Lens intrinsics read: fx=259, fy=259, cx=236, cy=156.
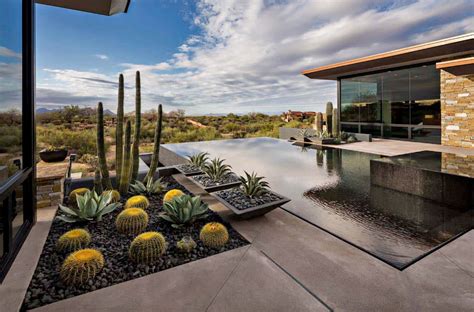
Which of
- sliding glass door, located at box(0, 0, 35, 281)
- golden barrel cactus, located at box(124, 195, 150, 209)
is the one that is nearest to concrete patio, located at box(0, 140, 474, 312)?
sliding glass door, located at box(0, 0, 35, 281)

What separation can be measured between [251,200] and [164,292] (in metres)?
1.71

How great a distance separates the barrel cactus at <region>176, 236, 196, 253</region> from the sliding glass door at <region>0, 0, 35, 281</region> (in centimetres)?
139

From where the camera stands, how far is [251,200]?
3385 mm

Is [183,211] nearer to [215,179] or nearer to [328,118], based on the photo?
[215,179]

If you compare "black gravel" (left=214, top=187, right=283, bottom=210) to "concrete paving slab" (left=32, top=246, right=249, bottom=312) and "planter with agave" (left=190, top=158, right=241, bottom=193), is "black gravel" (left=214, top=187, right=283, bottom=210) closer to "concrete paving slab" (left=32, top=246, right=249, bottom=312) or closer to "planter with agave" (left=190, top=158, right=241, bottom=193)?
"planter with agave" (left=190, top=158, right=241, bottom=193)

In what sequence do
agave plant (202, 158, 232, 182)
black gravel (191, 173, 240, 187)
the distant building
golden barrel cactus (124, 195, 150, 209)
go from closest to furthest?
golden barrel cactus (124, 195, 150, 209) < black gravel (191, 173, 240, 187) < agave plant (202, 158, 232, 182) < the distant building

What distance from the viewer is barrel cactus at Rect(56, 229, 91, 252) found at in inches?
97.8

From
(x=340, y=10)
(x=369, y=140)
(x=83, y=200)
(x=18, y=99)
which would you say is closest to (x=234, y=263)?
(x=83, y=200)

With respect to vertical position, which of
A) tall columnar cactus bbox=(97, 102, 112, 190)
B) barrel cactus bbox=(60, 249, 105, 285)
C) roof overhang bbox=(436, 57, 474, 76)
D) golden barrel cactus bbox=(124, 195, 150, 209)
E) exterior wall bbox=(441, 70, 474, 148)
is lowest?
barrel cactus bbox=(60, 249, 105, 285)

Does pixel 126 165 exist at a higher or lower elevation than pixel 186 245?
higher

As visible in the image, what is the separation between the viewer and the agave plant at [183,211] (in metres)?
3.00

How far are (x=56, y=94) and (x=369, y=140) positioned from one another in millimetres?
13538

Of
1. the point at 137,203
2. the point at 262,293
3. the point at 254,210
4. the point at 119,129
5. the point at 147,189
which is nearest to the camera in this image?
the point at 262,293

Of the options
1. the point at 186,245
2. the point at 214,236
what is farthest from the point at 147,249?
the point at 214,236
